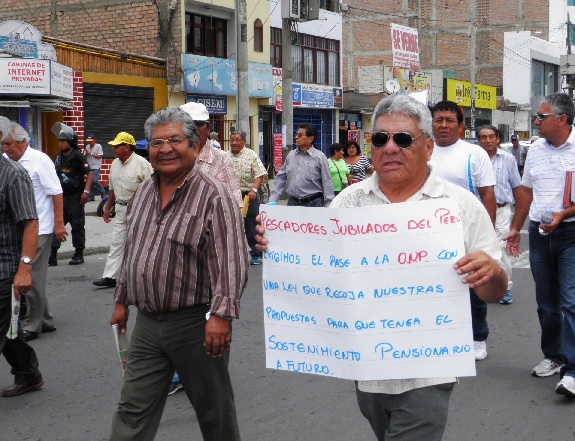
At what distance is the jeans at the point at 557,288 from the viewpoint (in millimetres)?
5680

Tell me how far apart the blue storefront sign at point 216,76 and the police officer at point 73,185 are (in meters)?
15.3

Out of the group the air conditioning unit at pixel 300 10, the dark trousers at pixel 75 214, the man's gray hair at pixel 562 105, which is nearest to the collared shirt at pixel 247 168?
the dark trousers at pixel 75 214

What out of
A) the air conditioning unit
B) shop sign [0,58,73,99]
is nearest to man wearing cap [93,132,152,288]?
shop sign [0,58,73,99]

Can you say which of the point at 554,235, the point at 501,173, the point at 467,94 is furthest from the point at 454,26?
A: the point at 554,235

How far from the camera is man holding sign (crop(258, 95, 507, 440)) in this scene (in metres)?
3.04

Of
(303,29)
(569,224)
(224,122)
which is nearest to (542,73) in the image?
(303,29)

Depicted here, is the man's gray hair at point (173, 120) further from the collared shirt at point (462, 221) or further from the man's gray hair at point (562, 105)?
the man's gray hair at point (562, 105)

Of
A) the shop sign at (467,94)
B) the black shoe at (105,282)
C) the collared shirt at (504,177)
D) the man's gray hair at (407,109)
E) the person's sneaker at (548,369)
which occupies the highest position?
the shop sign at (467,94)

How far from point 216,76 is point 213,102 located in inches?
38.6

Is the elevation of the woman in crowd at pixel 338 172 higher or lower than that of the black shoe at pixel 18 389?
higher

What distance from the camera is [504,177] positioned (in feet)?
31.2

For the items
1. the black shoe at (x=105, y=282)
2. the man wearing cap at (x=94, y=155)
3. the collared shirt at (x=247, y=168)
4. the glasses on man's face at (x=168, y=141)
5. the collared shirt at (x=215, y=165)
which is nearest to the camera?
the glasses on man's face at (x=168, y=141)

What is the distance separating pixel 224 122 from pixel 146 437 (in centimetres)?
2657

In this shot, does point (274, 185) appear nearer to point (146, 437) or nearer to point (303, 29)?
point (146, 437)
